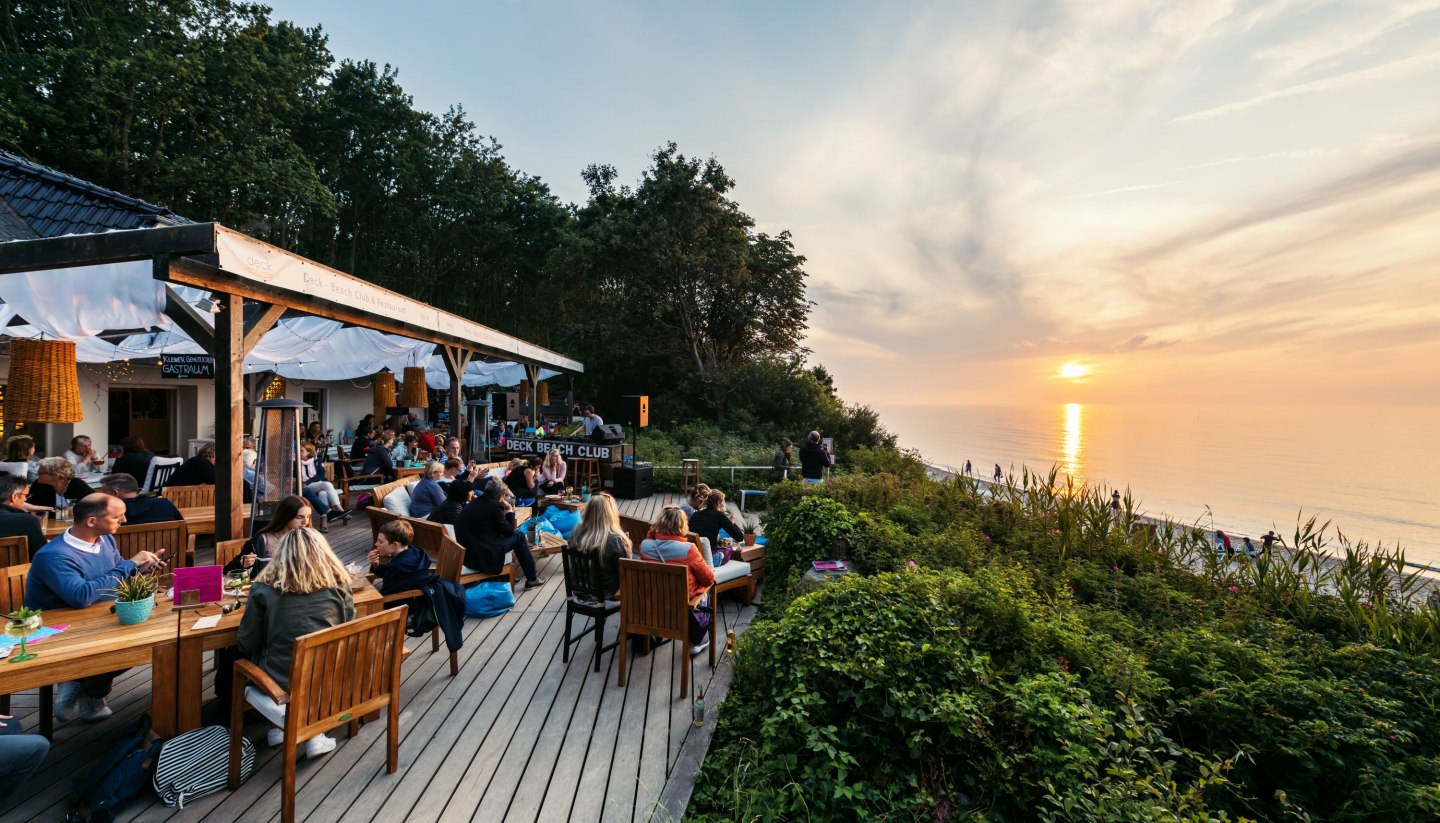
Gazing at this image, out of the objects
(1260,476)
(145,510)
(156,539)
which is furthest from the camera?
(1260,476)

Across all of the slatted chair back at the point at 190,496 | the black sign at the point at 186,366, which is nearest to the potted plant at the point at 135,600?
the slatted chair back at the point at 190,496

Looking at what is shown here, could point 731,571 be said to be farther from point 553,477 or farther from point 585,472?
point 585,472

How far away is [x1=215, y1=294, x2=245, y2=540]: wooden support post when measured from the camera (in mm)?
4555

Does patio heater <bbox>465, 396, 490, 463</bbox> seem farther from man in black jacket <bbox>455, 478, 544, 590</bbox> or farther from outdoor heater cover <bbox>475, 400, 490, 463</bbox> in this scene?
man in black jacket <bbox>455, 478, 544, 590</bbox>

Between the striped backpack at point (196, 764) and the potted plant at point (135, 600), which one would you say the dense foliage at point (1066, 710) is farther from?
the potted plant at point (135, 600)

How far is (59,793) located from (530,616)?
2837mm

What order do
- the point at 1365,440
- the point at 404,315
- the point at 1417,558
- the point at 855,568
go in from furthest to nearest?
1. the point at 1365,440
2. the point at 1417,558
3. the point at 404,315
4. the point at 855,568

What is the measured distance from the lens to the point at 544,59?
49.3ft

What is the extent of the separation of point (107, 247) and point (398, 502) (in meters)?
3.40

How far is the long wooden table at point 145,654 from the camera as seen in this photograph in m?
2.58

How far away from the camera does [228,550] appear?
4453 mm

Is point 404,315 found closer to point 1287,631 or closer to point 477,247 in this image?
point 1287,631

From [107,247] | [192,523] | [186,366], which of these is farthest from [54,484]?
[186,366]

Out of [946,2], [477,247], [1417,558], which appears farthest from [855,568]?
[477,247]
